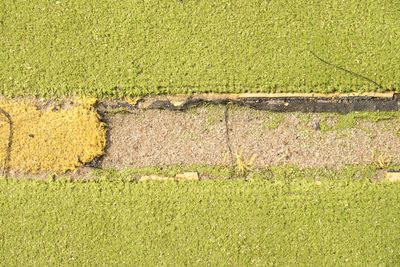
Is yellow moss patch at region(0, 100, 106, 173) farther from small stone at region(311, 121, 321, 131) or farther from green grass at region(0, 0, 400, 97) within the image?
small stone at region(311, 121, 321, 131)

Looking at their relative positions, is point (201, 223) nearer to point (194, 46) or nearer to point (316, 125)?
point (316, 125)

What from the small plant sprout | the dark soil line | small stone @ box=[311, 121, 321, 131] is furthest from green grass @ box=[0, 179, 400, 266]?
the dark soil line

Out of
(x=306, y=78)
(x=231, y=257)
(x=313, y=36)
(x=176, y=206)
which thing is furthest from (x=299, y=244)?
(x=313, y=36)

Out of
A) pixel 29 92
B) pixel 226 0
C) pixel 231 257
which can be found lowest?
pixel 231 257

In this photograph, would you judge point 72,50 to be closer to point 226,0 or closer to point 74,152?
point 74,152

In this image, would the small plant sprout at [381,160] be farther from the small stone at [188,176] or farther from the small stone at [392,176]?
the small stone at [188,176]

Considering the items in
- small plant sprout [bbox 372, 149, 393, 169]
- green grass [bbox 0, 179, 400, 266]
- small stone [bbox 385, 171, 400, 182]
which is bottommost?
green grass [bbox 0, 179, 400, 266]

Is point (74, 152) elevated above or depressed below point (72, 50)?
below
